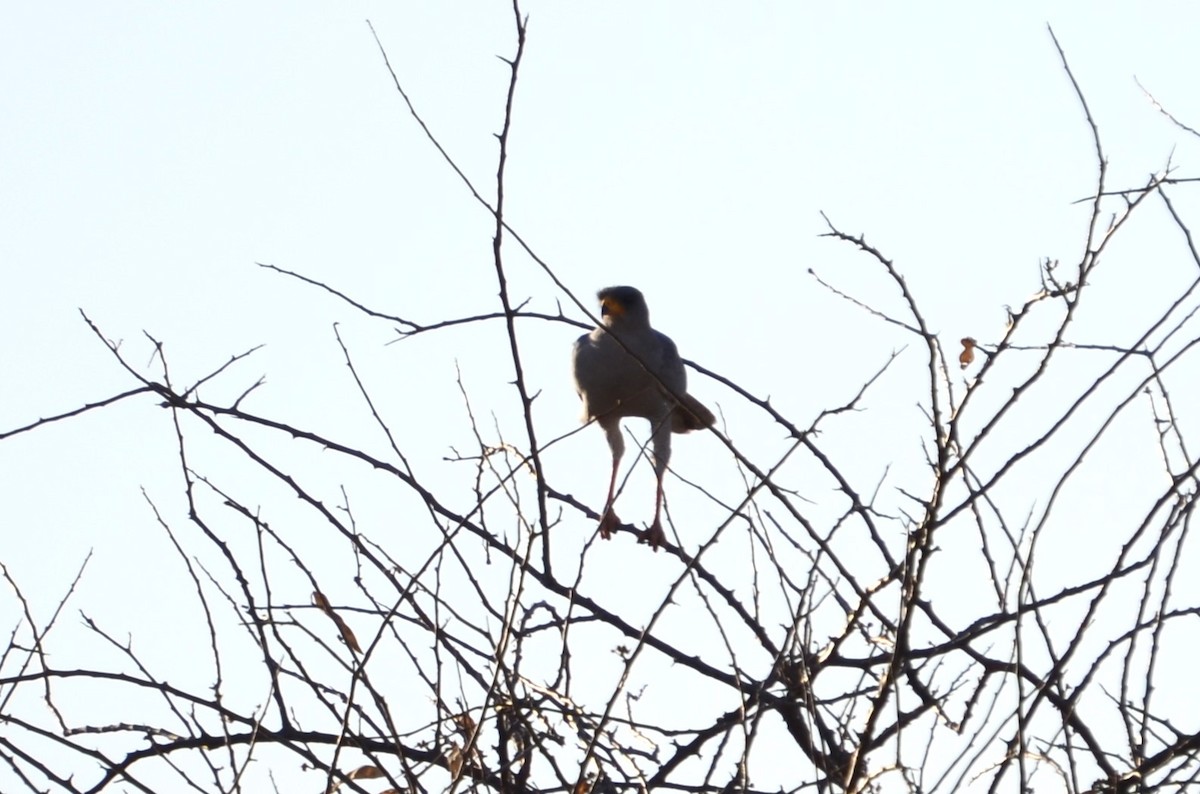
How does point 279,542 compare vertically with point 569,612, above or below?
above

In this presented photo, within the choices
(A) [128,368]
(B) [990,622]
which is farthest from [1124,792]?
(A) [128,368]

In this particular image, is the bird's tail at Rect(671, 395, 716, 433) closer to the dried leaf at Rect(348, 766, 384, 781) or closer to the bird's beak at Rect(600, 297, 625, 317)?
the bird's beak at Rect(600, 297, 625, 317)

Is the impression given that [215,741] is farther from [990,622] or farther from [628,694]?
[990,622]

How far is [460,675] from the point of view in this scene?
12.5ft

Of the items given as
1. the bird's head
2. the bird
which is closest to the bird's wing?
the bird

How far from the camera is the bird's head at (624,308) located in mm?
8016

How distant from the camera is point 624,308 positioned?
320 inches

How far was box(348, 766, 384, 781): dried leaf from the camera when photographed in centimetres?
362

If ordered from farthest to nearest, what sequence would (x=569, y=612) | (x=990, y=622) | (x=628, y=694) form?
(x=628, y=694) → (x=990, y=622) → (x=569, y=612)

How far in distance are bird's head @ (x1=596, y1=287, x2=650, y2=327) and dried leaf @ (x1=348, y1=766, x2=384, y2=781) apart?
448 centimetres

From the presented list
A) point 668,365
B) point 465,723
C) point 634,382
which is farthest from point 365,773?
point 668,365

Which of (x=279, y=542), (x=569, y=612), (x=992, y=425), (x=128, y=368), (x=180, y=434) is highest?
(x=128, y=368)

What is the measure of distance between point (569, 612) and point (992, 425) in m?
0.90

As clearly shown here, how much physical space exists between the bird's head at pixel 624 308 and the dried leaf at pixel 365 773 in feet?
14.7
